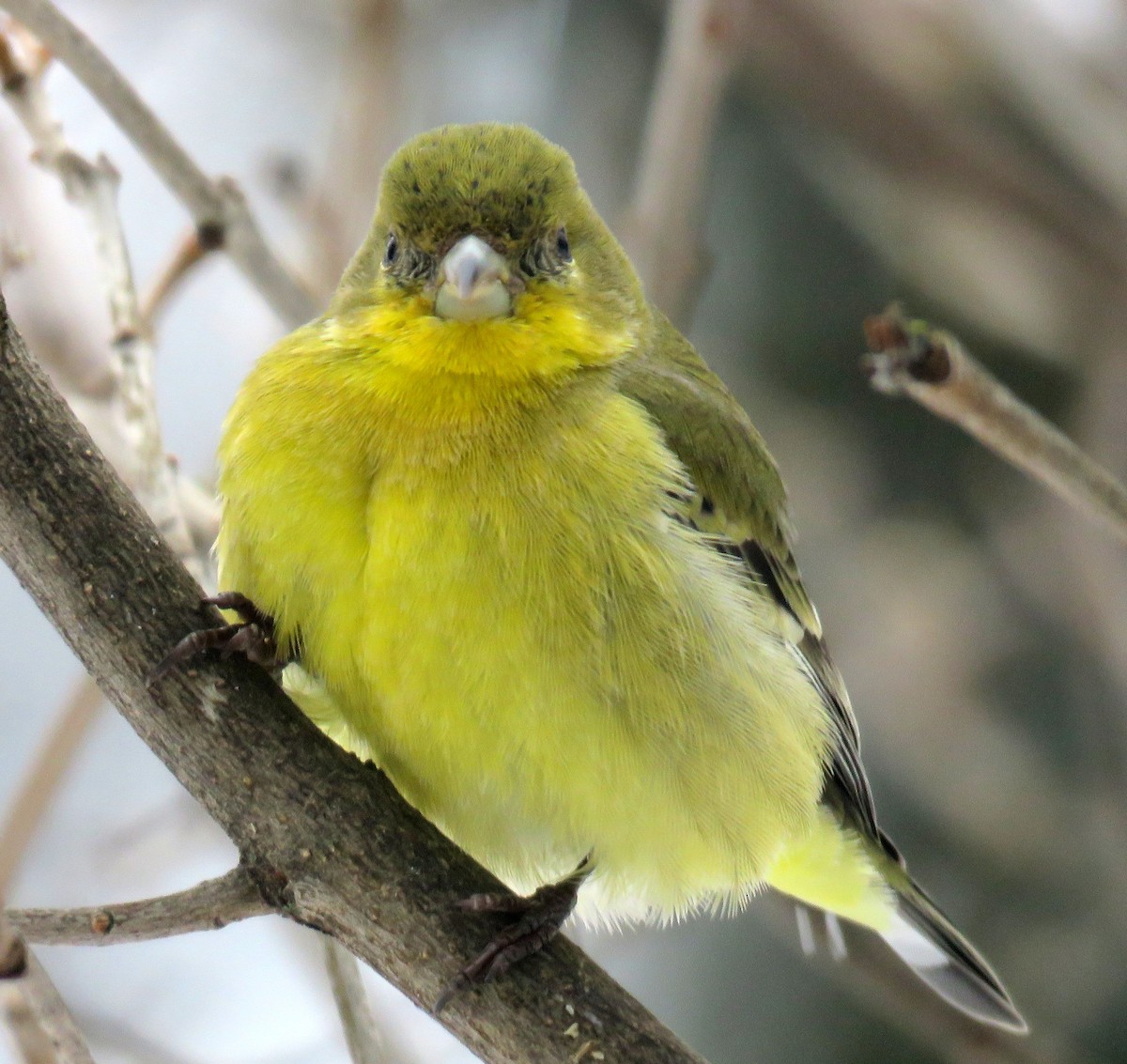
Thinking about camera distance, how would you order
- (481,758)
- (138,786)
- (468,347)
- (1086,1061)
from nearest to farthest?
1. (481,758)
2. (468,347)
3. (1086,1061)
4. (138,786)

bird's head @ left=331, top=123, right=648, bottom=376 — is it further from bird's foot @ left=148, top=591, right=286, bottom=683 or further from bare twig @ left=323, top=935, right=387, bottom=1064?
bare twig @ left=323, top=935, right=387, bottom=1064

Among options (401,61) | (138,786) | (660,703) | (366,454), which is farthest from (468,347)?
(138,786)

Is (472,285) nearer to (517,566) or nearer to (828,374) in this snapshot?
(517,566)

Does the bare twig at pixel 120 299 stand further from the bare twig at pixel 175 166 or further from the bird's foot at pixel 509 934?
the bird's foot at pixel 509 934

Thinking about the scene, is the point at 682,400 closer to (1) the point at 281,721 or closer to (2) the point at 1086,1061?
(1) the point at 281,721

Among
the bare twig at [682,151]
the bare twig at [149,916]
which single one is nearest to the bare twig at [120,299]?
the bare twig at [149,916]

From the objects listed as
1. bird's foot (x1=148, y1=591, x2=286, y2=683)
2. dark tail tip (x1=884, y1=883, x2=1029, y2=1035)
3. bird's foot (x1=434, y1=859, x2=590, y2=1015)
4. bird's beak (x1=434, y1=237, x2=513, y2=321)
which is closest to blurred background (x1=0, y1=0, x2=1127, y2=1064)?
dark tail tip (x1=884, y1=883, x2=1029, y2=1035)
